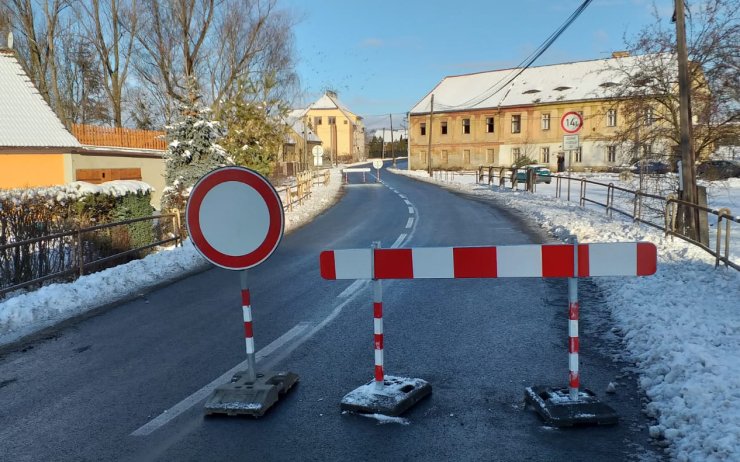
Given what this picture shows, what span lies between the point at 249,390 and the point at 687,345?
368cm

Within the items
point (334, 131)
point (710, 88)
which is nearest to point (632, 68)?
point (710, 88)

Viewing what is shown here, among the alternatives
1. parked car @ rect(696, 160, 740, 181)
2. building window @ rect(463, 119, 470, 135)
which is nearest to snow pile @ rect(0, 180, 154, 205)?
parked car @ rect(696, 160, 740, 181)

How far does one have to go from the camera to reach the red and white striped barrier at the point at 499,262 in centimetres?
413

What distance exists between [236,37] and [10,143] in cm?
1702

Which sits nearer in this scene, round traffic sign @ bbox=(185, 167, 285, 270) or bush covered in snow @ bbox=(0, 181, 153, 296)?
round traffic sign @ bbox=(185, 167, 285, 270)

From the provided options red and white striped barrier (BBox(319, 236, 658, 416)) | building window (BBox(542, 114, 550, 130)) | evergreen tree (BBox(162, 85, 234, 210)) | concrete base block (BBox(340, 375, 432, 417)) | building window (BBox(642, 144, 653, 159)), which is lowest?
concrete base block (BBox(340, 375, 432, 417))

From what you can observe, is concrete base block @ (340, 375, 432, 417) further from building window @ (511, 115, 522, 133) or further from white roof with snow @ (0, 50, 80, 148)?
building window @ (511, 115, 522, 133)

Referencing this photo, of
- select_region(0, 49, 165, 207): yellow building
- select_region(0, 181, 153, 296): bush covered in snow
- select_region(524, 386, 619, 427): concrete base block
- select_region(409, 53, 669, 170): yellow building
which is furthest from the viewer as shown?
select_region(409, 53, 669, 170): yellow building

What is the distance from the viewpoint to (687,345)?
4.92 meters

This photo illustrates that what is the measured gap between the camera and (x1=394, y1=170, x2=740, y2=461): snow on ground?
3592mm

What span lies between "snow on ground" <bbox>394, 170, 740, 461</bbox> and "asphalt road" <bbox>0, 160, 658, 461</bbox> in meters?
0.18

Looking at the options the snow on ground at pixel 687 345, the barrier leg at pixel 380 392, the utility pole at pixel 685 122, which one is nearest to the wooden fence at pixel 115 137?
the utility pole at pixel 685 122

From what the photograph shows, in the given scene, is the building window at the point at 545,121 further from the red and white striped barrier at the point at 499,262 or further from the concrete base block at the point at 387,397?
the concrete base block at the point at 387,397

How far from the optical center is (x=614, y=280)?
327 inches
